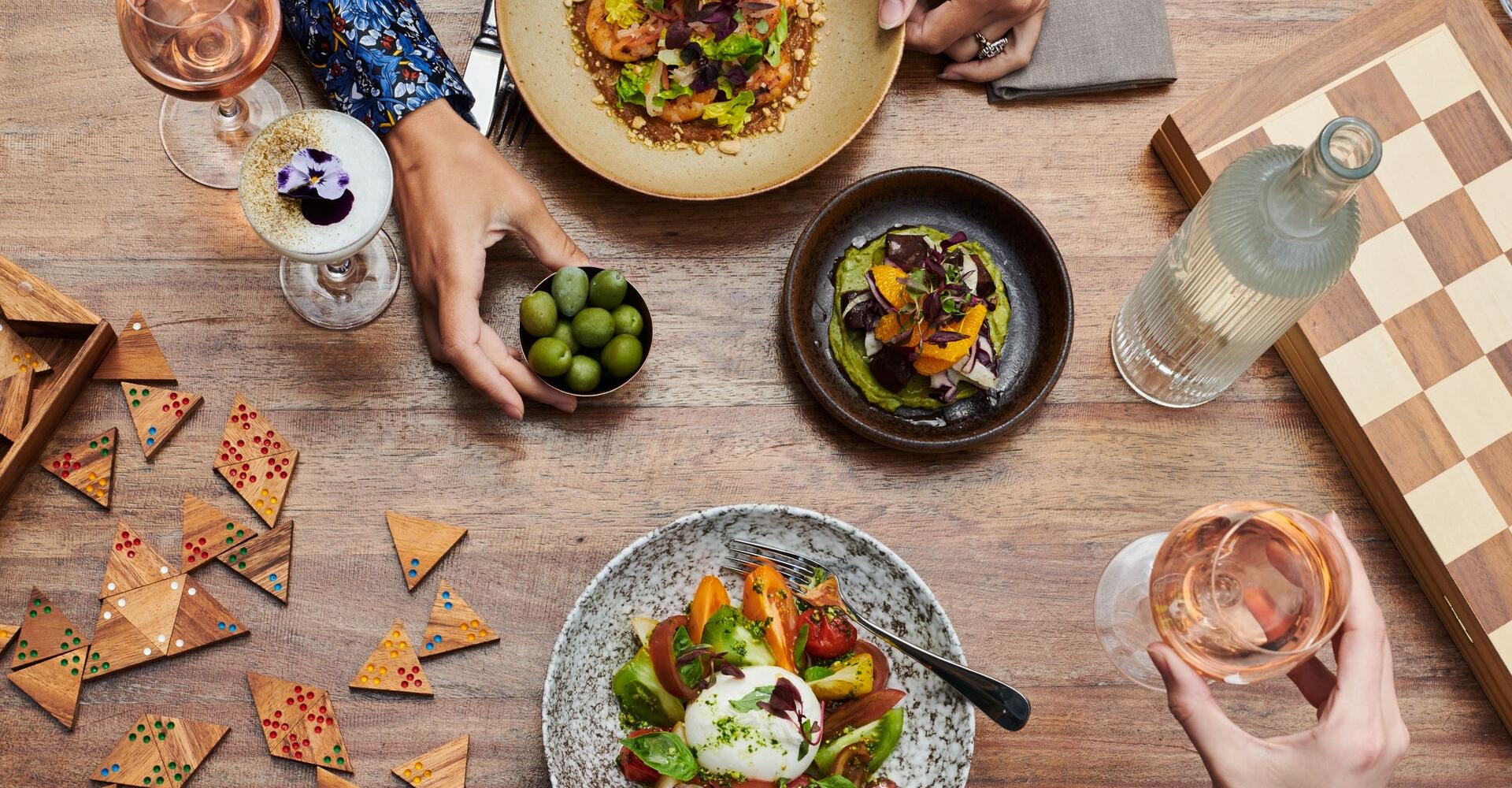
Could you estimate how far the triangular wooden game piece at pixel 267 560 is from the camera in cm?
146

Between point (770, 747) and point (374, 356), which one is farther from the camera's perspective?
point (374, 356)

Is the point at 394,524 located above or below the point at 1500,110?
below

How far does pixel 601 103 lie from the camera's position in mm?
1597

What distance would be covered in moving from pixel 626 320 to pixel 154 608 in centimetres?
79

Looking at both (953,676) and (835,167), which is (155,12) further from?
(953,676)

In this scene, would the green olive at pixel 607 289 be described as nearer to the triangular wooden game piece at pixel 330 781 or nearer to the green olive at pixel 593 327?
the green olive at pixel 593 327

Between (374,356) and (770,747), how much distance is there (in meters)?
0.82

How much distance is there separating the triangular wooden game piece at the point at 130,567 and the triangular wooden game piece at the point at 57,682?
100 millimetres

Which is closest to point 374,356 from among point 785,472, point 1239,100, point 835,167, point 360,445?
point 360,445

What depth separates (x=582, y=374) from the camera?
1429 millimetres

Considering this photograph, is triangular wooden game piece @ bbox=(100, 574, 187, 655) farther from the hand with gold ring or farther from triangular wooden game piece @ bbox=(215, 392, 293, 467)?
the hand with gold ring

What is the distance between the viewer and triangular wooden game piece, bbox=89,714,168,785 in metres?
1.42

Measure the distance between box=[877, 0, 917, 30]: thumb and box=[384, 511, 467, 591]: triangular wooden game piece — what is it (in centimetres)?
99

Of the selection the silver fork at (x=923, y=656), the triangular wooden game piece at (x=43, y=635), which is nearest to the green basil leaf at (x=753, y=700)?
the silver fork at (x=923, y=656)
